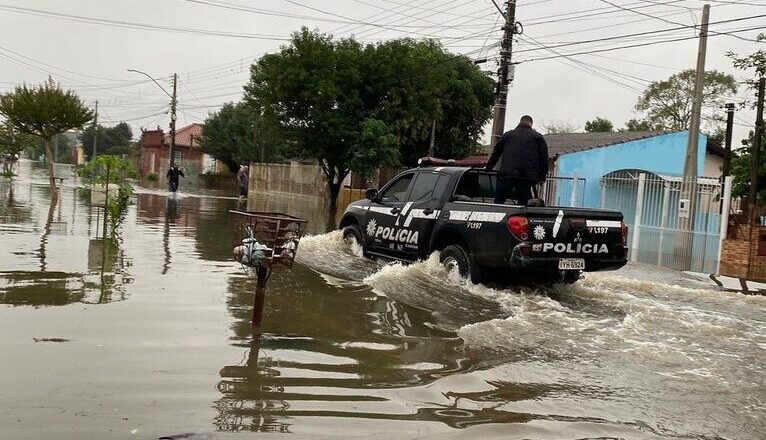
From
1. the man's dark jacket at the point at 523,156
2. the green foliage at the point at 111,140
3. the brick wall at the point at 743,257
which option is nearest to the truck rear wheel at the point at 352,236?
the man's dark jacket at the point at 523,156

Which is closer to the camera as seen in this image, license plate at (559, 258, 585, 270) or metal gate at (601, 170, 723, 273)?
license plate at (559, 258, 585, 270)

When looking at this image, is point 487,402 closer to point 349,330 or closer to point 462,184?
point 349,330

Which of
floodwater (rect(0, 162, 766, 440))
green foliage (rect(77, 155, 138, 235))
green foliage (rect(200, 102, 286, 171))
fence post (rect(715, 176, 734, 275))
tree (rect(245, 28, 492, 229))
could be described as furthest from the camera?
green foliage (rect(200, 102, 286, 171))

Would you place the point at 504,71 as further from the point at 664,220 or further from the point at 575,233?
the point at 575,233

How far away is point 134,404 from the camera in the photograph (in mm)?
4277

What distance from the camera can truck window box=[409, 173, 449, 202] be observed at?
9.45 m

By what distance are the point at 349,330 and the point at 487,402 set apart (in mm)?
2130

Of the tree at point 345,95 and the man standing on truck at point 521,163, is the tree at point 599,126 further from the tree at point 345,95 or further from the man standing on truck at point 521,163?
the man standing on truck at point 521,163

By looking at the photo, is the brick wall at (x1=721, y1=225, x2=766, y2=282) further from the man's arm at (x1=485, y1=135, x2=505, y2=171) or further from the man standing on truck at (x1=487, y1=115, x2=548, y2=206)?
the man's arm at (x1=485, y1=135, x2=505, y2=171)

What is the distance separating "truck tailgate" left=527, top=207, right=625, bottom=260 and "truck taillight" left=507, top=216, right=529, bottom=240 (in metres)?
0.06

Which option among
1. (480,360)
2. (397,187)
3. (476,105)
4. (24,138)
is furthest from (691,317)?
(24,138)

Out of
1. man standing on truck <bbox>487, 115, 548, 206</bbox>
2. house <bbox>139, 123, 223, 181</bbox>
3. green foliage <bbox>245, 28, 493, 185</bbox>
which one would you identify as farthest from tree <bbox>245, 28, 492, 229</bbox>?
house <bbox>139, 123, 223, 181</bbox>

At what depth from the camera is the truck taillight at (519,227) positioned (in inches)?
305

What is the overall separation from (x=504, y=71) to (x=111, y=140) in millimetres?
102070
